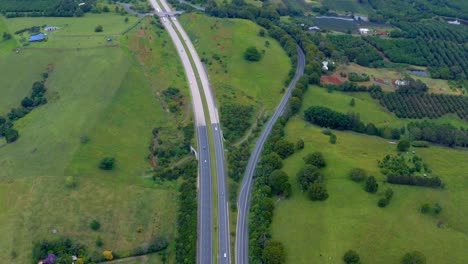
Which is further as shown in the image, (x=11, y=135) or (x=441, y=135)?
(x=441, y=135)

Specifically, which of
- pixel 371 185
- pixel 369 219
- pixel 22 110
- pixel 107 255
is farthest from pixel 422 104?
pixel 22 110

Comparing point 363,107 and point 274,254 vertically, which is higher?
point 274,254

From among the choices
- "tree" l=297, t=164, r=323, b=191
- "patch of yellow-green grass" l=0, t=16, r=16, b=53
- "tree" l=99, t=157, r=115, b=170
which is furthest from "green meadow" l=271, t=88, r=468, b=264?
"patch of yellow-green grass" l=0, t=16, r=16, b=53

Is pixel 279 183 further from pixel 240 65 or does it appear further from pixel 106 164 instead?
pixel 240 65

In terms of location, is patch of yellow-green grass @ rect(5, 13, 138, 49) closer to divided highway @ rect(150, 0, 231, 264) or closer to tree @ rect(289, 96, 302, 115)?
divided highway @ rect(150, 0, 231, 264)

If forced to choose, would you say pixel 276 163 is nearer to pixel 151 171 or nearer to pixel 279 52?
pixel 151 171

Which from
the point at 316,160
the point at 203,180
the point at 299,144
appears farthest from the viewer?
the point at 299,144

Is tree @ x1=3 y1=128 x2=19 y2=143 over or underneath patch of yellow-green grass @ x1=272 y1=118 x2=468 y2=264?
over
